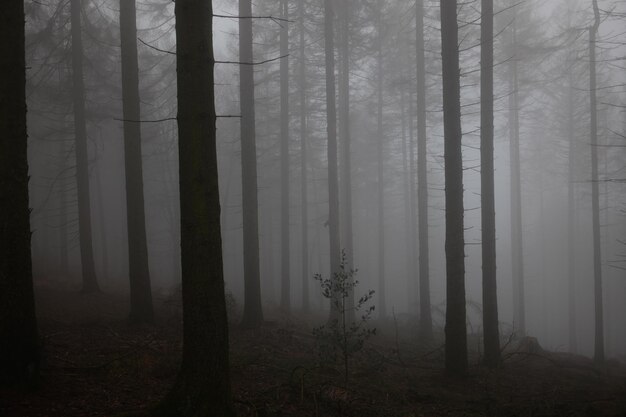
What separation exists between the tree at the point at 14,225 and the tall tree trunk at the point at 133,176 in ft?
Answer: 15.8

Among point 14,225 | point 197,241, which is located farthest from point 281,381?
point 14,225

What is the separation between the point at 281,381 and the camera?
705cm

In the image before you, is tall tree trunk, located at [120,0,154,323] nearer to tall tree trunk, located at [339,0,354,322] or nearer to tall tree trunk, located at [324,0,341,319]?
tall tree trunk, located at [324,0,341,319]

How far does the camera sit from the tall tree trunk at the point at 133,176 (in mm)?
10137

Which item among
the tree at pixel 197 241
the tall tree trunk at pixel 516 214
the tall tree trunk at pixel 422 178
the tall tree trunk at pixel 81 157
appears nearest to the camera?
the tree at pixel 197 241

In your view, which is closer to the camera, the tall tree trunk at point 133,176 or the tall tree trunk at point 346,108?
the tall tree trunk at point 133,176

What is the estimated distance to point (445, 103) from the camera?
881cm

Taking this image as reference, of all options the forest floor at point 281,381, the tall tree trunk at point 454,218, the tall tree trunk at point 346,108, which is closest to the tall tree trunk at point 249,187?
the forest floor at point 281,381

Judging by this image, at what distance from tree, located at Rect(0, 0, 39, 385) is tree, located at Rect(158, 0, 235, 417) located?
2.14 metres

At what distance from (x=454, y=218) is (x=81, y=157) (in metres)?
13.9

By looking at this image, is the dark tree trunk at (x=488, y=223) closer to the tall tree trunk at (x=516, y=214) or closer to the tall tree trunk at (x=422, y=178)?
the tall tree trunk at (x=422, y=178)

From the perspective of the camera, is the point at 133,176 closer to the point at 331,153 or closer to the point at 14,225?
the point at 14,225

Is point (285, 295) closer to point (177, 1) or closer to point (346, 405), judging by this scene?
point (346, 405)

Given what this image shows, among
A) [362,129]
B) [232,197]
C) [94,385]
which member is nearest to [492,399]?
[94,385]
